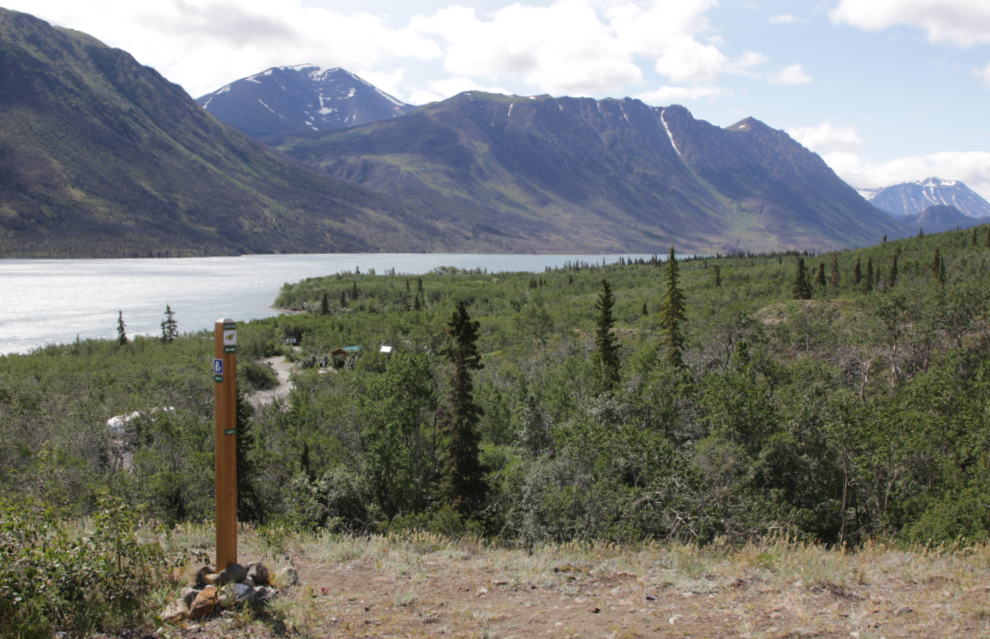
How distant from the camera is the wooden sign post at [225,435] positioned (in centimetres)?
812

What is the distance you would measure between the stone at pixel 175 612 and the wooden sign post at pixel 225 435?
0.72 m

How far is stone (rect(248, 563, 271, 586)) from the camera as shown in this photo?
8.77 metres

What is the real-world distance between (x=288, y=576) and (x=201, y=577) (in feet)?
4.51

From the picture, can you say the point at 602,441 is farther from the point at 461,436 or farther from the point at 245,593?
the point at 245,593

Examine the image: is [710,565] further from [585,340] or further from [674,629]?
[585,340]

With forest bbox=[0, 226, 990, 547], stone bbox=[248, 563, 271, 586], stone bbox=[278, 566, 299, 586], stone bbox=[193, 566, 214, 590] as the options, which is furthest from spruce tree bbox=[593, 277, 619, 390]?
stone bbox=[193, 566, 214, 590]

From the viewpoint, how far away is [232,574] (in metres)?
8.48

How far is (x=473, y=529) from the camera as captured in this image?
2720 cm

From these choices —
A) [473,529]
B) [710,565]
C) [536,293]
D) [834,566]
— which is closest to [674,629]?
[710,565]

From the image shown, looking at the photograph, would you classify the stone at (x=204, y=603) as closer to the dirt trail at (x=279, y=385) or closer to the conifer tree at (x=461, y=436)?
the conifer tree at (x=461, y=436)

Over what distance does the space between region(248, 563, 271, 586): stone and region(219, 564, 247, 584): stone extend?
15 cm

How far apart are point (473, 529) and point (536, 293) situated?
129 metres

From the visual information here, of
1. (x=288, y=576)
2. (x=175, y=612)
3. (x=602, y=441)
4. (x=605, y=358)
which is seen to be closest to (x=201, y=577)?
(x=175, y=612)

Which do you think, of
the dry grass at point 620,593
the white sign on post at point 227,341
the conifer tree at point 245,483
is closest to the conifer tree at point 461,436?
the conifer tree at point 245,483
